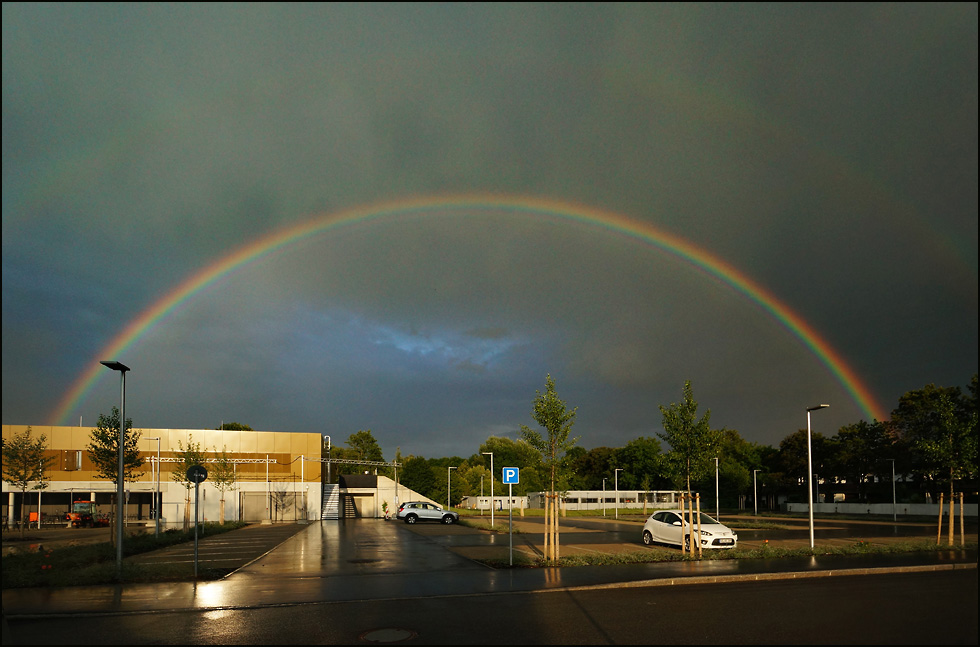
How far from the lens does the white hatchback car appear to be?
24.8 meters

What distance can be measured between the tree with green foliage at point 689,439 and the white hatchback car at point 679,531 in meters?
1.83

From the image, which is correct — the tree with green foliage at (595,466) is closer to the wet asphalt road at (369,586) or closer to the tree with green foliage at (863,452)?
the tree with green foliage at (863,452)

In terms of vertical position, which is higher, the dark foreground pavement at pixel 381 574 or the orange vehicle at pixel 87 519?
the dark foreground pavement at pixel 381 574

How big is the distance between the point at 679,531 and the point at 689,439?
15.1ft

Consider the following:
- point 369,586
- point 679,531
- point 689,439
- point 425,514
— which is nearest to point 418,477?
point 425,514

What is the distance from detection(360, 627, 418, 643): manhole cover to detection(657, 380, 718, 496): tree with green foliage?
49.1ft

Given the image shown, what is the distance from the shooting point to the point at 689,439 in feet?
78.4

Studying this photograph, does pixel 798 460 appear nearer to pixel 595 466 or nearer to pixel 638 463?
pixel 638 463

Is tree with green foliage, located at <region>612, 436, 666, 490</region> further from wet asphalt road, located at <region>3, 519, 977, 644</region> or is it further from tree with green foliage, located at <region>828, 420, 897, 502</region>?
wet asphalt road, located at <region>3, 519, 977, 644</region>

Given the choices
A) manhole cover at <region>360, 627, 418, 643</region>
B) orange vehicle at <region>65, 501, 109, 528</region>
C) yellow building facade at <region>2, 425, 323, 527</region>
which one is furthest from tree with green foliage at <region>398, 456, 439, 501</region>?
manhole cover at <region>360, 627, 418, 643</region>

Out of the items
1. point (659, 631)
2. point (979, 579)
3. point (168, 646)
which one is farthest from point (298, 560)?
point (979, 579)

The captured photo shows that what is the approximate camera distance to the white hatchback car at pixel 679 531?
975 inches

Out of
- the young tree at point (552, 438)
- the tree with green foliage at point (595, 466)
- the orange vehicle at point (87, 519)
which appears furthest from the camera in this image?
the tree with green foliage at point (595, 466)

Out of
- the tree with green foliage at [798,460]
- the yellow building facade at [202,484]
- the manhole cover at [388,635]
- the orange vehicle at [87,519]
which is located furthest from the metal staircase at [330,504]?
the tree with green foliage at [798,460]
